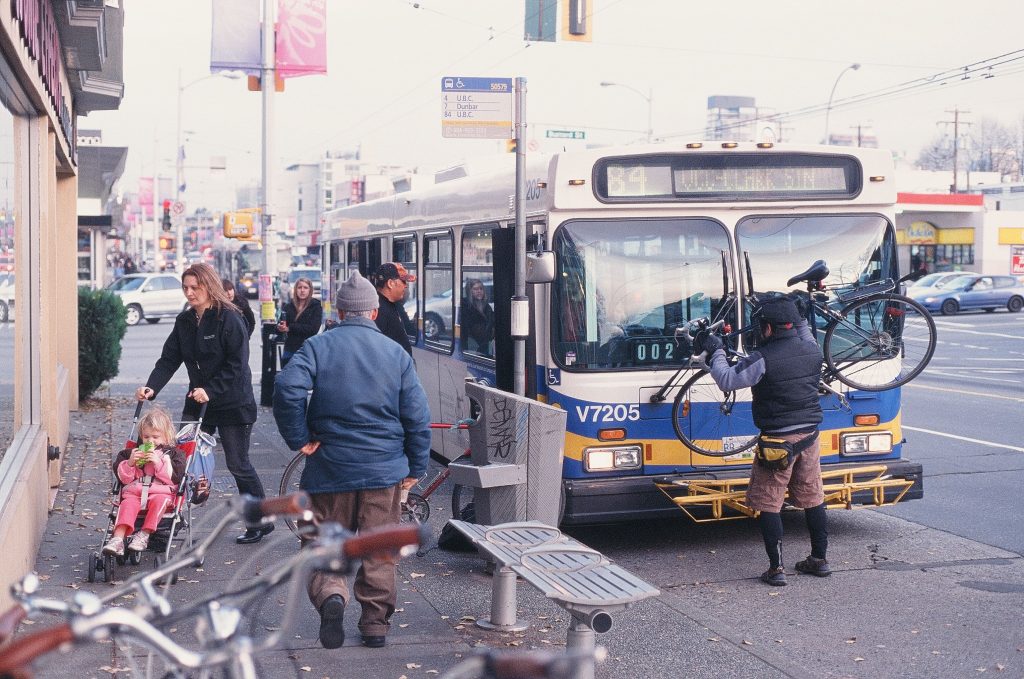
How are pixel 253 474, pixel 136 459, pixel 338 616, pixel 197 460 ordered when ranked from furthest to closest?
pixel 253 474 → pixel 197 460 → pixel 136 459 → pixel 338 616

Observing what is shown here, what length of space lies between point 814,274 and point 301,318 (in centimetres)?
824

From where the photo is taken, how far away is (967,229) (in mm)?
61219

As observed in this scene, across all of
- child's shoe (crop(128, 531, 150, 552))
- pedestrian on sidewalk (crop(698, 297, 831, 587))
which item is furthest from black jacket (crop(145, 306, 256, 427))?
pedestrian on sidewalk (crop(698, 297, 831, 587))

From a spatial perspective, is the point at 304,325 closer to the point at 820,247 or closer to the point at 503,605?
the point at 820,247

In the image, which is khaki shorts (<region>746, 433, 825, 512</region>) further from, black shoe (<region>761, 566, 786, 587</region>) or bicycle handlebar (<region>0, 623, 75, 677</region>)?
bicycle handlebar (<region>0, 623, 75, 677</region>)

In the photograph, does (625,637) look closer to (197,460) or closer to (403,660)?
(403,660)

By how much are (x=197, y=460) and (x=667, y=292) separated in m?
3.28

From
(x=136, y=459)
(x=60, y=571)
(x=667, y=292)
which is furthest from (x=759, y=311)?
(x=60, y=571)

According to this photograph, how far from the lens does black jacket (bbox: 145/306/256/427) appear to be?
329 inches

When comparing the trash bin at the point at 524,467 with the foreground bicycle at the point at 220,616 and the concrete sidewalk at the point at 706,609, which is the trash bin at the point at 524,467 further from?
the foreground bicycle at the point at 220,616

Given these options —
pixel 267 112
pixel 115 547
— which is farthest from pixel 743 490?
pixel 267 112

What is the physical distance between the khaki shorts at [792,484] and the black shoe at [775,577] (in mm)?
373

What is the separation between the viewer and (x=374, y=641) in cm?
618

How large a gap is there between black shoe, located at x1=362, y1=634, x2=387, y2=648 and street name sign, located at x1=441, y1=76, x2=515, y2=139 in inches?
188
